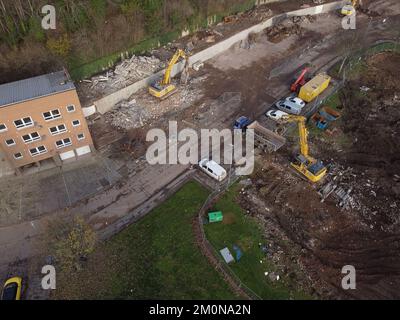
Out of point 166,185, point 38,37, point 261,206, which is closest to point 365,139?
point 261,206

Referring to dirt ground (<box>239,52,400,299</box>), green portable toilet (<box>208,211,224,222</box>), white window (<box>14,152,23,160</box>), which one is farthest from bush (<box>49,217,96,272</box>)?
dirt ground (<box>239,52,400,299</box>)

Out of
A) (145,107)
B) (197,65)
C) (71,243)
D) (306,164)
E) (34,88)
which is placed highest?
(34,88)

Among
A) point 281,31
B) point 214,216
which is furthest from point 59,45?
point 281,31

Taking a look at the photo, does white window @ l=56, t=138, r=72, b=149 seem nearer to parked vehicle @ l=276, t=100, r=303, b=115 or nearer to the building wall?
the building wall

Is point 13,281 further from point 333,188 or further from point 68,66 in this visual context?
point 333,188

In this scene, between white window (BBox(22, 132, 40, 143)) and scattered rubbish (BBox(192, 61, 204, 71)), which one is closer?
white window (BBox(22, 132, 40, 143))

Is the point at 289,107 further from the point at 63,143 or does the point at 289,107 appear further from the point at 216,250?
the point at 63,143

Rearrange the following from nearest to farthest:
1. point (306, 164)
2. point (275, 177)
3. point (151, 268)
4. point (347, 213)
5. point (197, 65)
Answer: point (151, 268) < point (347, 213) < point (306, 164) < point (275, 177) < point (197, 65)
